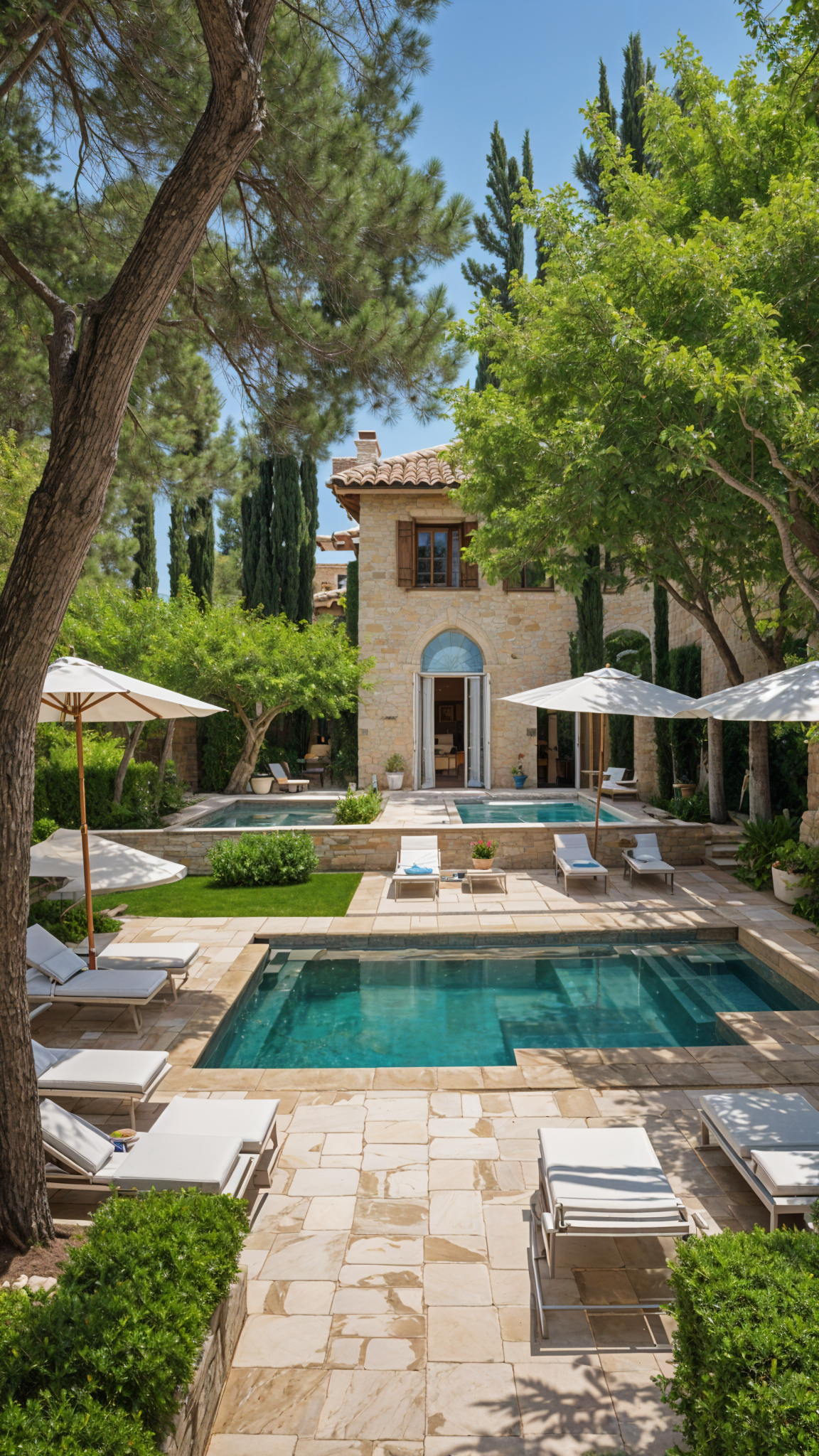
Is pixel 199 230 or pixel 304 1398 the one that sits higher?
pixel 199 230

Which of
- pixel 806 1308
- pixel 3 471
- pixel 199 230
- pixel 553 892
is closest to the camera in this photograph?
pixel 806 1308

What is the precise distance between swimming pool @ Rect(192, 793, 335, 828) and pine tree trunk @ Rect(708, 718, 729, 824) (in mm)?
6739

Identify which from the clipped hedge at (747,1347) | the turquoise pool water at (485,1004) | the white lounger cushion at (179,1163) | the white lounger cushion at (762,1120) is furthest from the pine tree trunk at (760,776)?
the white lounger cushion at (179,1163)

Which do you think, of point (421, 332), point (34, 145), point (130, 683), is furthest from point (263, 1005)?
point (34, 145)

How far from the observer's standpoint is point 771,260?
784 cm

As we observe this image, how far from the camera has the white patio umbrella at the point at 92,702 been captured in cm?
716

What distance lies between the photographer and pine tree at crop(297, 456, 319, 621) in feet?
74.0

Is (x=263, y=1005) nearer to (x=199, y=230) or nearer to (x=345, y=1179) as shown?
(x=345, y=1179)

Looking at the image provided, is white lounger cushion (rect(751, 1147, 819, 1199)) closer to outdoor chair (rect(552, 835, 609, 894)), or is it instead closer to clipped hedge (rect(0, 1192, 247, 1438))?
clipped hedge (rect(0, 1192, 247, 1438))

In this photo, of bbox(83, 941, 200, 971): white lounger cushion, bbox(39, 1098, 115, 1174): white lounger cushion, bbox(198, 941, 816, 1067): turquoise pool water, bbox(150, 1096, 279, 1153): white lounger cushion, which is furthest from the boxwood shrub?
bbox(39, 1098, 115, 1174): white lounger cushion

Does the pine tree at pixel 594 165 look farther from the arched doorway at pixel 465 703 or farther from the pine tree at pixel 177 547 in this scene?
the pine tree at pixel 177 547

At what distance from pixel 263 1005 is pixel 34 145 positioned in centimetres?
771

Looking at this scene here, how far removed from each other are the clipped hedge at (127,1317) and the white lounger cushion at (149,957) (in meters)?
4.30

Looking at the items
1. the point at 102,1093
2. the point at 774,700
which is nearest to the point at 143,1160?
the point at 102,1093
